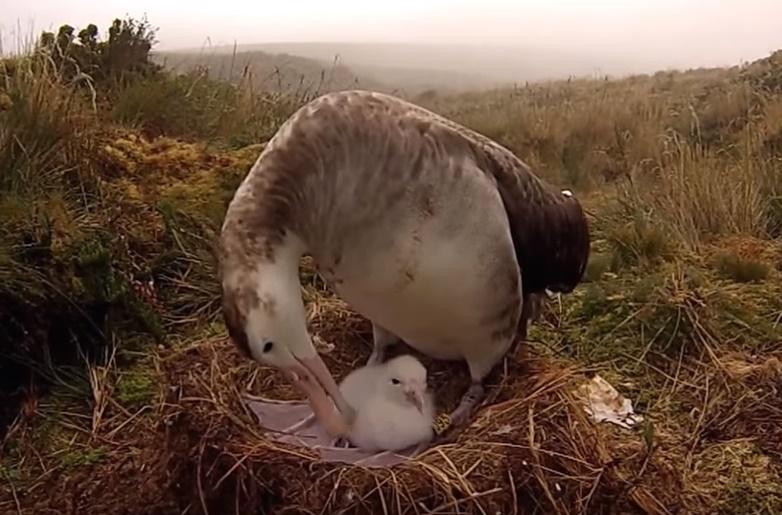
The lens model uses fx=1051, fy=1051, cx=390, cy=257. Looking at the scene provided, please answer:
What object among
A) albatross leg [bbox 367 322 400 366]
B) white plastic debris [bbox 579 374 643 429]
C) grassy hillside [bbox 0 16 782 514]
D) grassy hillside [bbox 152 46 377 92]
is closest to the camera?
grassy hillside [bbox 0 16 782 514]

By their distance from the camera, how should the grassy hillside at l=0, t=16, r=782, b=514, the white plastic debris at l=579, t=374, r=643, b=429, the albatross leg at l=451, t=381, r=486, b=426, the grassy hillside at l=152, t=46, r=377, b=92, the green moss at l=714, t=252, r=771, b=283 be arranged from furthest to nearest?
the grassy hillside at l=152, t=46, r=377, b=92
the green moss at l=714, t=252, r=771, b=283
the white plastic debris at l=579, t=374, r=643, b=429
the albatross leg at l=451, t=381, r=486, b=426
the grassy hillside at l=0, t=16, r=782, b=514

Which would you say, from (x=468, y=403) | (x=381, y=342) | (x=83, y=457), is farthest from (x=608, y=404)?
(x=83, y=457)

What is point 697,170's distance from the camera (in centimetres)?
512

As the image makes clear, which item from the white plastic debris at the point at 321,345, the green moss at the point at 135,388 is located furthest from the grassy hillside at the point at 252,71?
the white plastic debris at the point at 321,345

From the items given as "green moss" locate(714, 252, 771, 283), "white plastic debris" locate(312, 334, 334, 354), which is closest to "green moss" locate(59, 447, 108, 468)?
"white plastic debris" locate(312, 334, 334, 354)

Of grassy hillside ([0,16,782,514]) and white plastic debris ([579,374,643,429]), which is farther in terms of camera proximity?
white plastic debris ([579,374,643,429])

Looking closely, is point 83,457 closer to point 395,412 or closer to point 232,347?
point 232,347

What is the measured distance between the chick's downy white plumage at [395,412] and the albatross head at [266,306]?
45 cm

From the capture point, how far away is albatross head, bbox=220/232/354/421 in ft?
6.57

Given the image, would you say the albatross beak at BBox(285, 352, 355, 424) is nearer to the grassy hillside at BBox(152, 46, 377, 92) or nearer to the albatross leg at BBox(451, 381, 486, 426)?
the albatross leg at BBox(451, 381, 486, 426)

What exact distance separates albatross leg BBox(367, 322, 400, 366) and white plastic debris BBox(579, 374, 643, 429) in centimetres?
56

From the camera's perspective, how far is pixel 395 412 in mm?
2527

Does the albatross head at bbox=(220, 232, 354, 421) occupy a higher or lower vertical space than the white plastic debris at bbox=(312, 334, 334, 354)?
higher

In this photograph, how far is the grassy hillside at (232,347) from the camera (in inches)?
85.6
